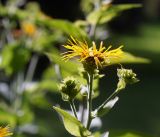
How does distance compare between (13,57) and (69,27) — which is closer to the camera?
(69,27)

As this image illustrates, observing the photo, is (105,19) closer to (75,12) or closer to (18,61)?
(18,61)

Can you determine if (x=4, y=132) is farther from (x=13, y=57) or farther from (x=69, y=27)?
(x=13, y=57)

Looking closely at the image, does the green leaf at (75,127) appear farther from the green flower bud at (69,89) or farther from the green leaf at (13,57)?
the green leaf at (13,57)

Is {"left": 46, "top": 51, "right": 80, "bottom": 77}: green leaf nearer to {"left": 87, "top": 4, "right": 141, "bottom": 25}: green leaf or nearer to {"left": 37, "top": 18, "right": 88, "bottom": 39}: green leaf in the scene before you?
{"left": 37, "top": 18, "right": 88, "bottom": 39}: green leaf

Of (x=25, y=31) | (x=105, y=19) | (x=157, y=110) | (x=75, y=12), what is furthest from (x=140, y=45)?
(x=105, y=19)

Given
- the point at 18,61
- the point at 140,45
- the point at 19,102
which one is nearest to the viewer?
the point at 18,61

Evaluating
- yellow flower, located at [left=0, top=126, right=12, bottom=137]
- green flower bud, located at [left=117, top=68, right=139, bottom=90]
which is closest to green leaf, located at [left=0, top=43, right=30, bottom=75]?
green flower bud, located at [left=117, top=68, right=139, bottom=90]

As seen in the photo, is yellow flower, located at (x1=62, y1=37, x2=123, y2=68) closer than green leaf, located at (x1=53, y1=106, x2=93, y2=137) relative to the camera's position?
Yes

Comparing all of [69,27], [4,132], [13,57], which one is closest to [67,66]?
[69,27]
